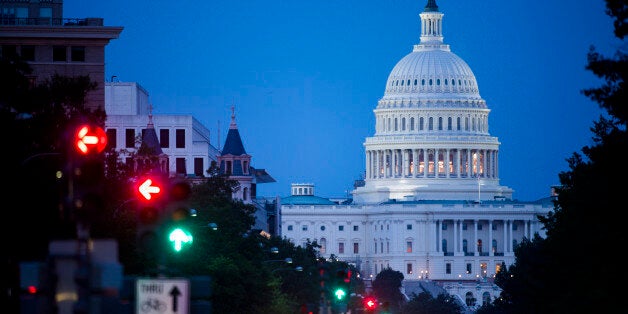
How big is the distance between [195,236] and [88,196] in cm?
6853

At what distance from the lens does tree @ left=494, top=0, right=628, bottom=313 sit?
6550cm

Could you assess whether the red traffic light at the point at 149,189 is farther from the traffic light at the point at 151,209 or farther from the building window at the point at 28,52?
the building window at the point at 28,52

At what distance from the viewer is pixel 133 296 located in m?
46.7

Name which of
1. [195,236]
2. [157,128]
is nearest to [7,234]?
[195,236]

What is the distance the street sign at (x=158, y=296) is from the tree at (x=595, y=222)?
77.1ft

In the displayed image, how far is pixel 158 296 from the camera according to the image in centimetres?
4250

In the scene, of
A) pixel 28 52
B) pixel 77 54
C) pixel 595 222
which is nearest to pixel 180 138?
pixel 77 54

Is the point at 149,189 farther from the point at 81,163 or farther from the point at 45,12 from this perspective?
the point at 45,12

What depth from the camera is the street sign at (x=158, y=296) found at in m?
42.4

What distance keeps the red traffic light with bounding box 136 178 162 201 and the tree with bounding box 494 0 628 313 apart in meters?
19.8

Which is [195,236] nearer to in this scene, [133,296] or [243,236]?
[243,236]

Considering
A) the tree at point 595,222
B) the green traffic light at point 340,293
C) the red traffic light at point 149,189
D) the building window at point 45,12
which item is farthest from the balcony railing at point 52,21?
the red traffic light at point 149,189

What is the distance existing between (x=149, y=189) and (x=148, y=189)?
2 centimetres

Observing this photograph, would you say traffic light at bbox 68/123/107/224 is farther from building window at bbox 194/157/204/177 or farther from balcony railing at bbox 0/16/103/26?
building window at bbox 194/157/204/177
